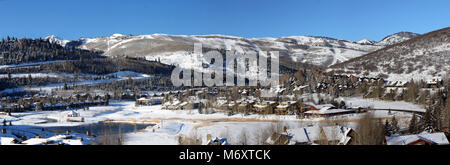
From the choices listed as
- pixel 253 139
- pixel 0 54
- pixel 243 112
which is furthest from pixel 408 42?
pixel 0 54

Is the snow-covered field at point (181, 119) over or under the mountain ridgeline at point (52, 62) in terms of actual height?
under

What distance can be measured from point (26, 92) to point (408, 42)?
316 ft

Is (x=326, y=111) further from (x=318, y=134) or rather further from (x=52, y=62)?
(x=52, y=62)

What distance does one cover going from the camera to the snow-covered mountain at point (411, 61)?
70.7 m

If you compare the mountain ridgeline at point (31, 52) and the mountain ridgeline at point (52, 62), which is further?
the mountain ridgeline at point (31, 52)

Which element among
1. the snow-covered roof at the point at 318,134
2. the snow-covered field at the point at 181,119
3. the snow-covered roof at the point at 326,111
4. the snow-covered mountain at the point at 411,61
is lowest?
the snow-covered field at the point at 181,119

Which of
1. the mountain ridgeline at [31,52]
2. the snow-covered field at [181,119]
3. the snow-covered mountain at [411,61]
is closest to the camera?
the snow-covered field at [181,119]

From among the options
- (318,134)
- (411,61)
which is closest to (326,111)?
(318,134)

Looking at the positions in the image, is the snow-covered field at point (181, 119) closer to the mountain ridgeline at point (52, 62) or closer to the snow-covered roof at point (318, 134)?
the snow-covered roof at point (318, 134)

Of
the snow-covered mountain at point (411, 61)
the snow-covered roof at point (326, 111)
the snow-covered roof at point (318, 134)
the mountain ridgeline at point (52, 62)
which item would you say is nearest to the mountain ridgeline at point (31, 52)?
the mountain ridgeline at point (52, 62)

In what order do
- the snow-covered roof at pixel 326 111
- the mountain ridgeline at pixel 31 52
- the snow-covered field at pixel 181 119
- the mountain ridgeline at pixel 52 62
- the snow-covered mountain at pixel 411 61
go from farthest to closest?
the mountain ridgeline at pixel 31 52
the mountain ridgeline at pixel 52 62
the snow-covered mountain at pixel 411 61
the snow-covered roof at pixel 326 111
the snow-covered field at pixel 181 119

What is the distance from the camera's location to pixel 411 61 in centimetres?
8050
